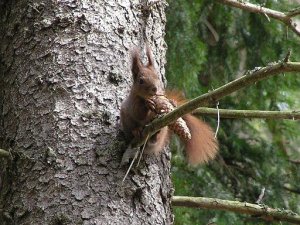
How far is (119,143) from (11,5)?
2.48ft

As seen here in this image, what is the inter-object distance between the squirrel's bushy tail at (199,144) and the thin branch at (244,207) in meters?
0.16

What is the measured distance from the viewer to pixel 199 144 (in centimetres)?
222

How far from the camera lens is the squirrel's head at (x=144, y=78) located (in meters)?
2.10

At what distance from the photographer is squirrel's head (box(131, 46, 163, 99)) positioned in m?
2.10

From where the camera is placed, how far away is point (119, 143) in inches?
78.9

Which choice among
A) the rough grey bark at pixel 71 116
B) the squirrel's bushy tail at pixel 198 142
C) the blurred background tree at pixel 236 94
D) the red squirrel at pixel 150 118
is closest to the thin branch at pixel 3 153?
the rough grey bark at pixel 71 116

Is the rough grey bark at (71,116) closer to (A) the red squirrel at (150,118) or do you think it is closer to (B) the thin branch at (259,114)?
(A) the red squirrel at (150,118)

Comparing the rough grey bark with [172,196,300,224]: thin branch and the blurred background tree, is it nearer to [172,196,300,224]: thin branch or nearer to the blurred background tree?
[172,196,300,224]: thin branch

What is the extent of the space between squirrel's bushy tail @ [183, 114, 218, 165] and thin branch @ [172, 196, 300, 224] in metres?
0.16

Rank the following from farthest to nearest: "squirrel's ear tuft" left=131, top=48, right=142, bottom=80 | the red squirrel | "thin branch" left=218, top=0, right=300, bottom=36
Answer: "thin branch" left=218, top=0, right=300, bottom=36
"squirrel's ear tuft" left=131, top=48, right=142, bottom=80
the red squirrel

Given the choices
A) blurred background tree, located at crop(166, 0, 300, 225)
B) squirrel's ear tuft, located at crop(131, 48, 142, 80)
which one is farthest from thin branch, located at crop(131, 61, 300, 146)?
blurred background tree, located at crop(166, 0, 300, 225)

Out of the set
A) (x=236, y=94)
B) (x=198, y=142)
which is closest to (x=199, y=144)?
(x=198, y=142)

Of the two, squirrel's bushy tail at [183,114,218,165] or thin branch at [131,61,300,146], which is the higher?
thin branch at [131,61,300,146]

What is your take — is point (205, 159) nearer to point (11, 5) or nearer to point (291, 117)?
point (291, 117)
